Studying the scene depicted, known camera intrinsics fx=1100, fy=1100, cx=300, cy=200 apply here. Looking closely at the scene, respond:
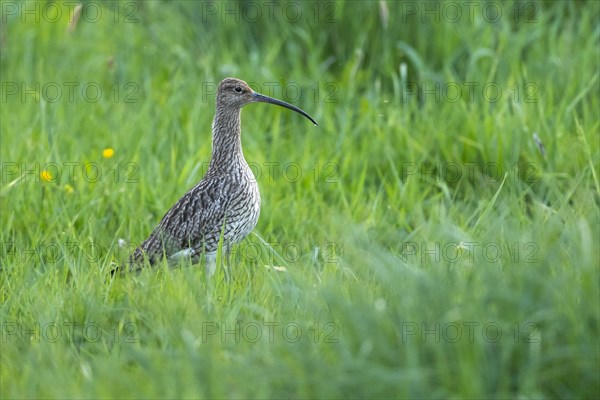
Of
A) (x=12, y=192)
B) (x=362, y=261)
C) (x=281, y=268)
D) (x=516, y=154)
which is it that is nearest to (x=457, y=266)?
(x=362, y=261)

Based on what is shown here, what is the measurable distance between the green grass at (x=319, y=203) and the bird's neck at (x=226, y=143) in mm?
439

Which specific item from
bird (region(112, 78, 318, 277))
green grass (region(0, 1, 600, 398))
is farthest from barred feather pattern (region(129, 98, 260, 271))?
green grass (region(0, 1, 600, 398))

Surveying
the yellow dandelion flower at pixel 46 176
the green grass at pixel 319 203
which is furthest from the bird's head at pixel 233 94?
the yellow dandelion flower at pixel 46 176

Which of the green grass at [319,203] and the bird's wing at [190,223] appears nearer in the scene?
the green grass at [319,203]

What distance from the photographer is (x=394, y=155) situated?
7.48m

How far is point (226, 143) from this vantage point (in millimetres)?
6441

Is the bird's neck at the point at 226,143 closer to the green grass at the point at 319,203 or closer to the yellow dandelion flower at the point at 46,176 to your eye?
the green grass at the point at 319,203

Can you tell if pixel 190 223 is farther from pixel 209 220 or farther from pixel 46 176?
pixel 46 176

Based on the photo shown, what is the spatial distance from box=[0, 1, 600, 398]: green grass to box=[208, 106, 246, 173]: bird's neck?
439 mm

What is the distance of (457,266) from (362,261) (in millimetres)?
455

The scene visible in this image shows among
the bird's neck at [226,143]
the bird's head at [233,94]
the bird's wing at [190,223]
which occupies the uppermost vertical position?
the bird's head at [233,94]

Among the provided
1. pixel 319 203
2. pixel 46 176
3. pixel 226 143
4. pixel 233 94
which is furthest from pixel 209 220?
pixel 46 176

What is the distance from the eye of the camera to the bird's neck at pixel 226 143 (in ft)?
20.9

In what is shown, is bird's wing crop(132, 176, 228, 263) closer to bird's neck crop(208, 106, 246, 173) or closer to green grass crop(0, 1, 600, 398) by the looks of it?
bird's neck crop(208, 106, 246, 173)
